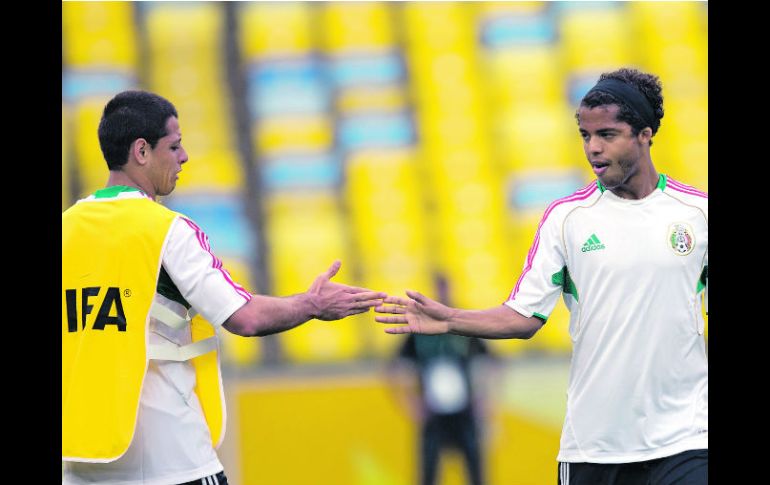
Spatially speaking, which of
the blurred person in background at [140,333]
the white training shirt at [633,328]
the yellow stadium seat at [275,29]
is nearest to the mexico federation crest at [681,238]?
the white training shirt at [633,328]

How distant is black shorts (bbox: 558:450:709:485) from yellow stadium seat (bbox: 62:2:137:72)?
18.8 feet

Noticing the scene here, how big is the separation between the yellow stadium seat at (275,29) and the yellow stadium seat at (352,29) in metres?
0.14

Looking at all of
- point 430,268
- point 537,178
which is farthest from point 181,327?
point 537,178

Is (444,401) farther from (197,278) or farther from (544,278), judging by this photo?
(197,278)

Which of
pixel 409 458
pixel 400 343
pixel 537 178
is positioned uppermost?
pixel 537 178

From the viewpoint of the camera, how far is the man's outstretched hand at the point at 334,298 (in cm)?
383

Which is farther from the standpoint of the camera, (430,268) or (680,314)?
(430,268)

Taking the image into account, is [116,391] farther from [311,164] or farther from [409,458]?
[311,164]

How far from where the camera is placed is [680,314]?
385 cm

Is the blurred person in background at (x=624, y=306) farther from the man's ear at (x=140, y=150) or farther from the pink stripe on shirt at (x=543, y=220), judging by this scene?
the man's ear at (x=140, y=150)

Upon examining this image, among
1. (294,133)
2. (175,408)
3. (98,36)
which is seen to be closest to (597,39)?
(294,133)

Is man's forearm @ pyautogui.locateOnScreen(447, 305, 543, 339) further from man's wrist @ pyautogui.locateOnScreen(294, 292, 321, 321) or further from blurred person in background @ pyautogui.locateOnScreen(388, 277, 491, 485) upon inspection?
blurred person in background @ pyautogui.locateOnScreen(388, 277, 491, 485)

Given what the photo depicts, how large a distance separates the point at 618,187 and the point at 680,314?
519mm

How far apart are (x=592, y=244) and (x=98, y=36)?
5661 millimetres
